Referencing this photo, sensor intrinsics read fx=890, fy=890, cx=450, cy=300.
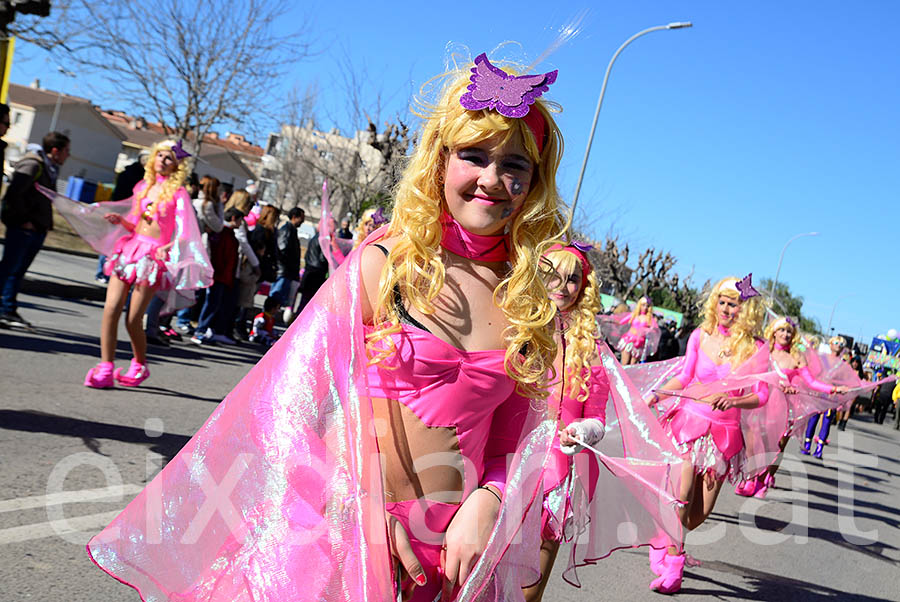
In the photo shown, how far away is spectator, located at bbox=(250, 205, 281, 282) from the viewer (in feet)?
40.3

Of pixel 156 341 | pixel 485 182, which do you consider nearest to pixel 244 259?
pixel 156 341

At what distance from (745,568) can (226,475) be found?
5.80 meters

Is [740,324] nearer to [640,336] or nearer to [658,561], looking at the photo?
[658,561]

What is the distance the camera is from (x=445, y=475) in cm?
223

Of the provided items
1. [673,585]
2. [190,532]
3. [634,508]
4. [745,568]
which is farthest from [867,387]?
[190,532]

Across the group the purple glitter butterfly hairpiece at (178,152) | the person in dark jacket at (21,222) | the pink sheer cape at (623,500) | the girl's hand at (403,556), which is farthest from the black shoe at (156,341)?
the girl's hand at (403,556)

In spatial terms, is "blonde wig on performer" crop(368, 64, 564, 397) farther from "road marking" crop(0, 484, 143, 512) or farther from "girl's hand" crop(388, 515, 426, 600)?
"road marking" crop(0, 484, 143, 512)

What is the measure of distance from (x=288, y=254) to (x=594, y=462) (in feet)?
32.2

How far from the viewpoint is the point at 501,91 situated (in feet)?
7.52

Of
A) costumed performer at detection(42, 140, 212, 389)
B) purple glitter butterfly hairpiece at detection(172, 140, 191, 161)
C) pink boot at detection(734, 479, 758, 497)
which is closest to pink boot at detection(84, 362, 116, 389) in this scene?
costumed performer at detection(42, 140, 212, 389)

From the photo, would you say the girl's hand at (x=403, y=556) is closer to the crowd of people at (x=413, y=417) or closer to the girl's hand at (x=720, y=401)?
the crowd of people at (x=413, y=417)

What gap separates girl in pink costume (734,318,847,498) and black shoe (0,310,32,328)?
750cm

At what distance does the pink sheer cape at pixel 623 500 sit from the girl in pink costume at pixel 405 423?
140 cm

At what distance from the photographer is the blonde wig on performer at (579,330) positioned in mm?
4117
